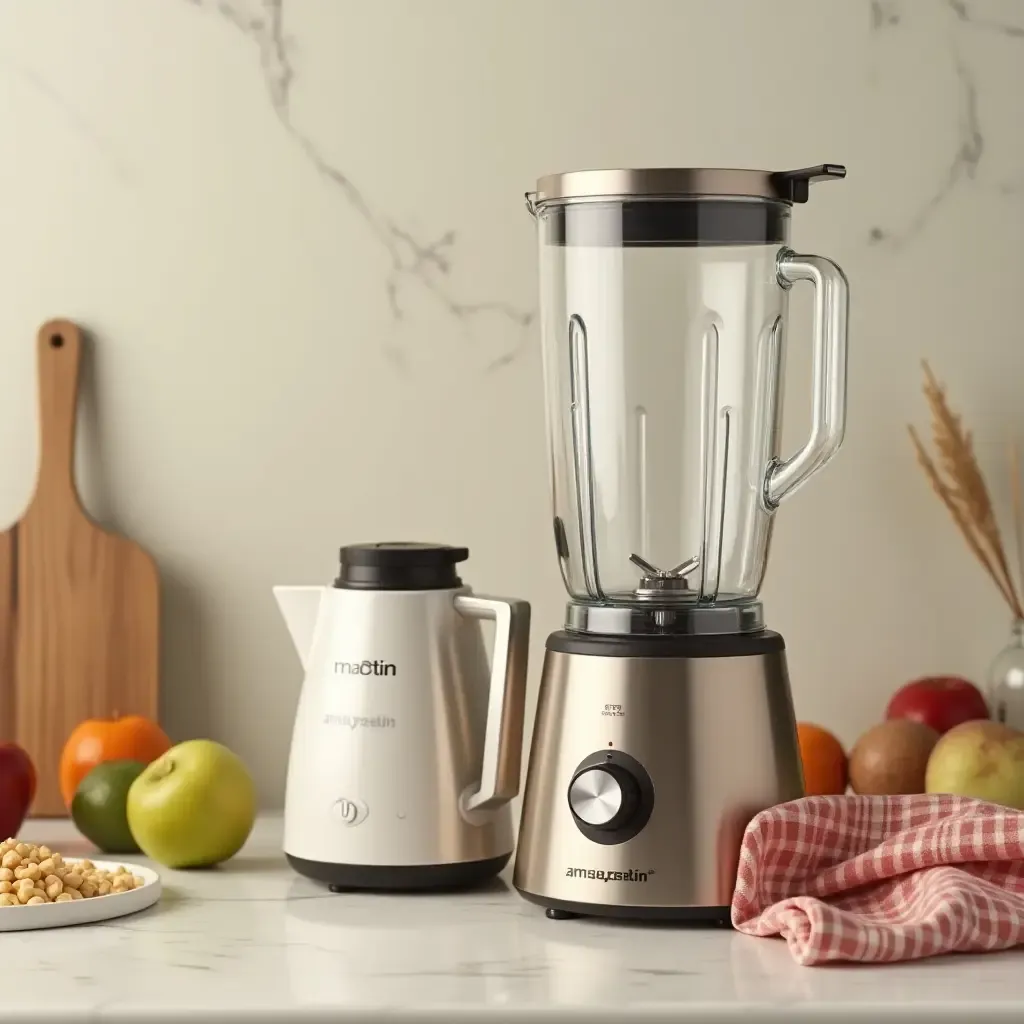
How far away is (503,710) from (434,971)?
0.24 meters

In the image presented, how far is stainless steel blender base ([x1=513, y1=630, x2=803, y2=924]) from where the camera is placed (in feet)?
3.34

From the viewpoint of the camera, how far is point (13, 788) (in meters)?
1.29

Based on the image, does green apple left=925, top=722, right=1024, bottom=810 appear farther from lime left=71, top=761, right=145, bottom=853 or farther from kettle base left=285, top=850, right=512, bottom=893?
lime left=71, top=761, right=145, bottom=853

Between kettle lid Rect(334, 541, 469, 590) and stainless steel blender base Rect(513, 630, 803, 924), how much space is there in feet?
0.49

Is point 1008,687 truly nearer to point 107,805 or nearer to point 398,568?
point 398,568

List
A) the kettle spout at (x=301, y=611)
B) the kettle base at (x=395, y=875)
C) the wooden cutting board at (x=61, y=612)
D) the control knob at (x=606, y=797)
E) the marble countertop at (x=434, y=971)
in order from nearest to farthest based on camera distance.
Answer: the marble countertop at (x=434, y=971) → the control knob at (x=606, y=797) → the kettle base at (x=395, y=875) → the kettle spout at (x=301, y=611) → the wooden cutting board at (x=61, y=612)

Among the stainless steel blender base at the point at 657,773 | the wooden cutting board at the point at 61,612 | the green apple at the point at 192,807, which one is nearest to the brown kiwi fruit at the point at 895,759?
the stainless steel blender base at the point at 657,773

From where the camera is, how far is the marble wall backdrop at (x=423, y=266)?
1499 mm

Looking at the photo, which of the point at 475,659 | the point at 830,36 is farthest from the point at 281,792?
the point at 830,36

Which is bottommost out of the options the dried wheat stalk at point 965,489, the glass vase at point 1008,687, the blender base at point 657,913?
the blender base at point 657,913

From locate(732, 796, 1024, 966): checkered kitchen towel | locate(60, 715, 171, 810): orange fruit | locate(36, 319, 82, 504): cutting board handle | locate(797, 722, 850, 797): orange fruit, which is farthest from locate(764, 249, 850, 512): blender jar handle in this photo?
locate(36, 319, 82, 504): cutting board handle

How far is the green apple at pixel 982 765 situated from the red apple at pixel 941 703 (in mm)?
141

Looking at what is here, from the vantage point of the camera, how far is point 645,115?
4.92 ft

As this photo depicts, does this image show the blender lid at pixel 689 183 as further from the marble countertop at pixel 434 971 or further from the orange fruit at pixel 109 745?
the orange fruit at pixel 109 745
